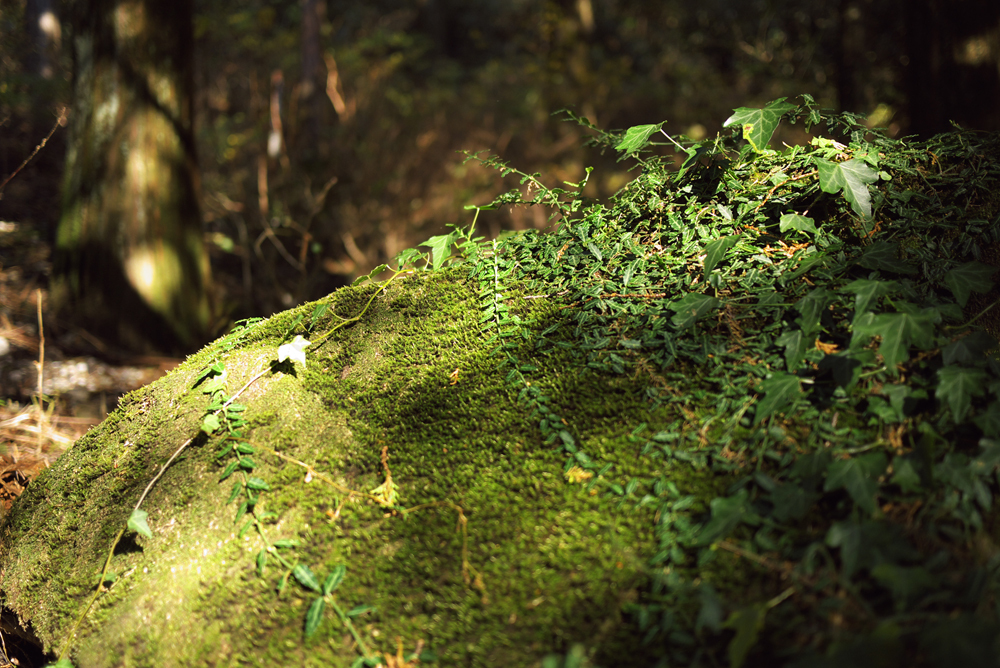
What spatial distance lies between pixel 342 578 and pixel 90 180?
14.2 feet

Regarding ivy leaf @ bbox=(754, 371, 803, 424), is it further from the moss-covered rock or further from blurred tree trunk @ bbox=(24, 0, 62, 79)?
blurred tree trunk @ bbox=(24, 0, 62, 79)

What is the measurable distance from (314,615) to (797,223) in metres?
1.80

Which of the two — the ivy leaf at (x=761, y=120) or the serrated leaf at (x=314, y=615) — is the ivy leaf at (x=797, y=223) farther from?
the serrated leaf at (x=314, y=615)

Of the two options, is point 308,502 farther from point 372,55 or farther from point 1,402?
point 372,55

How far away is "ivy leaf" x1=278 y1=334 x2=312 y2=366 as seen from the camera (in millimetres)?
2027

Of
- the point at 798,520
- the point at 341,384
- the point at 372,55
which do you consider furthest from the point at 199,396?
the point at 372,55

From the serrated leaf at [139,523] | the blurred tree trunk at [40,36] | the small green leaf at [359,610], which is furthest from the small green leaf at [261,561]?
the blurred tree trunk at [40,36]

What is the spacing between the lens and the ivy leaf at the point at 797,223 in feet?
5.80

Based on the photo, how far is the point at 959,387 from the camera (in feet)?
4.49

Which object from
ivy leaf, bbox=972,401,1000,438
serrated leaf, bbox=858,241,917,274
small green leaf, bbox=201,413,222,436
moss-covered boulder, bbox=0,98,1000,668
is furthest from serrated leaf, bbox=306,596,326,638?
serrated leaf, bbox=858,241,917,274

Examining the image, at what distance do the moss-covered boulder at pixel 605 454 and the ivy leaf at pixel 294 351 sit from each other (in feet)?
0.04

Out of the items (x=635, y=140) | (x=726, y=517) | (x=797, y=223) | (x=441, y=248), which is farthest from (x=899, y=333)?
(x=441, y=248)

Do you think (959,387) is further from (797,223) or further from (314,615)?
(314,615)

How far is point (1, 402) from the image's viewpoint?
3.29 metres
